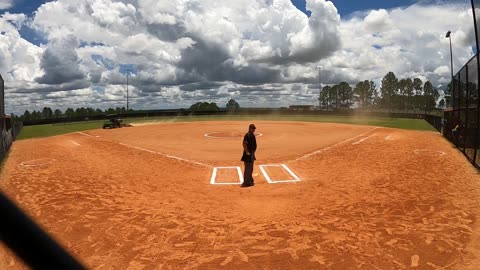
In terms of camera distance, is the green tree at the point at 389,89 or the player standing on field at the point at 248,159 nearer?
the player standing on field at the point at 248,159

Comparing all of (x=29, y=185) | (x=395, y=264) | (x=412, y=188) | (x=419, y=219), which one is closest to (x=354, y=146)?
(x=412, y=188)

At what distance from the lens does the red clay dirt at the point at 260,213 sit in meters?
6.34

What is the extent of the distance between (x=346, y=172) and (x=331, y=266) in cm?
809

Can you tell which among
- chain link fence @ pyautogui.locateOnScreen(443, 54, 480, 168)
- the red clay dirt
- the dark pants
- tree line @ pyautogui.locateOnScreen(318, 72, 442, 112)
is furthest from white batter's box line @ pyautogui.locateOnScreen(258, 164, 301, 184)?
tree line @ pyautogui.locateOnScreen(318, 72, 442, 112)

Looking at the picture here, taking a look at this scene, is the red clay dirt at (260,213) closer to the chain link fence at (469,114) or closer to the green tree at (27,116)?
the chain link fence at (469,114)

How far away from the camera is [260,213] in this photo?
8.80 meters

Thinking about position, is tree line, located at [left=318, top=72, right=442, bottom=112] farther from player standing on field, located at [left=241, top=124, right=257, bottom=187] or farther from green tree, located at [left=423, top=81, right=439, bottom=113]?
player standing on field, located at [left=241, top=124, right=257, bottom=187]

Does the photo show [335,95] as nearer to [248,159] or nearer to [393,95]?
[393,95]

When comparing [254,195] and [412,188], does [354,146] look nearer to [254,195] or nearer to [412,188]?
[412,188]

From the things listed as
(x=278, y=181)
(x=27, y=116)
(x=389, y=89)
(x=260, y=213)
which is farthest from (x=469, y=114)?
(x=27, y=116)

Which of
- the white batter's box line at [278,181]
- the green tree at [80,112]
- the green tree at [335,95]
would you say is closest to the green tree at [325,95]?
A: the green tree at [335,95]

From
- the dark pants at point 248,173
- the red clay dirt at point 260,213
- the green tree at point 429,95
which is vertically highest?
the green tree at point 429,95

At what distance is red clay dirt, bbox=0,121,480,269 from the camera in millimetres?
6336

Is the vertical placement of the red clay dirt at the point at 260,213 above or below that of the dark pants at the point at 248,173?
below
